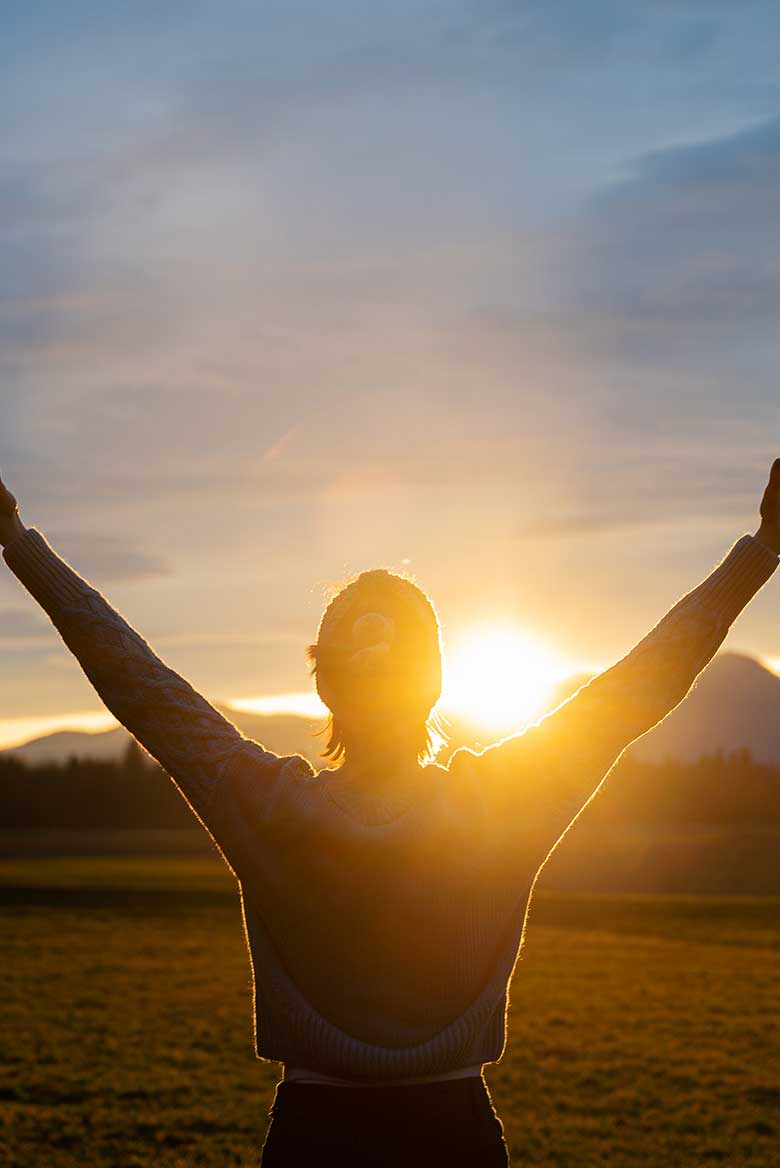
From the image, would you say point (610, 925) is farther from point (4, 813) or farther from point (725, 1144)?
point (4, 813)

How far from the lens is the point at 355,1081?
2330 mm

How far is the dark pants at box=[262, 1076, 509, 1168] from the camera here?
2248mm

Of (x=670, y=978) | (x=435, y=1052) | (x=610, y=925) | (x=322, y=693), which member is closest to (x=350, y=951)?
(x=435, y=1052)

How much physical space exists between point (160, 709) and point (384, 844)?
0.52 metres

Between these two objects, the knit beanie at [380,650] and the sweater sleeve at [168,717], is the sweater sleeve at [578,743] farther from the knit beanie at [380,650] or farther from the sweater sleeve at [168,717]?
the sweater sleeve at [168,717]

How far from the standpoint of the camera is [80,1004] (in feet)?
60.3

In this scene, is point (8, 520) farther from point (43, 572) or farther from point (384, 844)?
point (384, 844)

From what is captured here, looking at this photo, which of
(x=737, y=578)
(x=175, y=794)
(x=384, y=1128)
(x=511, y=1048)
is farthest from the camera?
(x=175, y=794)

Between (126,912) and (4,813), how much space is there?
6083cm

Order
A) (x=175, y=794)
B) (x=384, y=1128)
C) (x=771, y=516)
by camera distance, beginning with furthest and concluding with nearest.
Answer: (x=175, y=794) → (x=771, y=516) → (x=384, y=1128)

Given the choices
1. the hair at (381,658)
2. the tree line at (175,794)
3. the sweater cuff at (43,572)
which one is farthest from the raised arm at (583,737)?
the tree line at (175,794)

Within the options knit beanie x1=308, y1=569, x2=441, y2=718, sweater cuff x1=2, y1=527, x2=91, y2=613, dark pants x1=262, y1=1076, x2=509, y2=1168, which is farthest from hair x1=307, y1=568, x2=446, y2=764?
dark pants x1=262, y1=1076, x2=509, y2=1168

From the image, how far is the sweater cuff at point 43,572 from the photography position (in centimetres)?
251

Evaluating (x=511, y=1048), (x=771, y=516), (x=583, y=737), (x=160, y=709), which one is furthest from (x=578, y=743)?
(x=511, y=1048)
